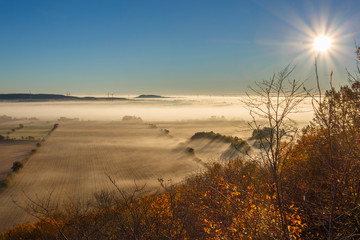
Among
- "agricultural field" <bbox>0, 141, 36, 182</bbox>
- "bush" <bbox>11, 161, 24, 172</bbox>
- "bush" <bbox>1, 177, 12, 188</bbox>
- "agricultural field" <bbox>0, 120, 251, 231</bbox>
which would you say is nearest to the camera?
"agricultural field" <bbox>0, 120, 251, 231</bbox>

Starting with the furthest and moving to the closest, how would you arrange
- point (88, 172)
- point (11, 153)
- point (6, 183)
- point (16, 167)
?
point (11, 153) → point (88, 172) → point (16, 167) → point (6, 183)

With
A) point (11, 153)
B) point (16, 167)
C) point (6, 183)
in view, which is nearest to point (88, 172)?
point (16, 167)

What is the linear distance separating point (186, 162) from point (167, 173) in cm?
1484

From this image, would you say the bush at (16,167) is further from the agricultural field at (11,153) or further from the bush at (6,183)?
the bush at (6,183)

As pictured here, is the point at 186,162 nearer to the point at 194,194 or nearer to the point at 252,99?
the point at 194,194

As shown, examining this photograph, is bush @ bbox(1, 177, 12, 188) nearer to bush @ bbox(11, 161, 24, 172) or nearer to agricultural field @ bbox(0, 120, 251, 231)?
agricultural field @ bbox(0, 120, 251, 231)

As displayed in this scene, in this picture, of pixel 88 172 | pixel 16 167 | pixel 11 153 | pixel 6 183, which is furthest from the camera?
pixel 11 153

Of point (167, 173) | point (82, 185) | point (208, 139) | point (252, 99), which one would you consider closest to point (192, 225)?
point (252, 99)

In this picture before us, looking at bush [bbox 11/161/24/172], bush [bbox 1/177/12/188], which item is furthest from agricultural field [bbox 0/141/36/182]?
bush [bbox 1/177/12/188]

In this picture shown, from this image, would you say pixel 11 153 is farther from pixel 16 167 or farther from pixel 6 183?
pixel 6 183

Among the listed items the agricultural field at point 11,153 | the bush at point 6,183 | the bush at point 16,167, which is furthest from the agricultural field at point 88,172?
the agricultural field at point 11,153

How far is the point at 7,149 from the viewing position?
336ft

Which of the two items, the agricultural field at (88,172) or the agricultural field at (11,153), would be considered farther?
the agricultural field at (11,153)

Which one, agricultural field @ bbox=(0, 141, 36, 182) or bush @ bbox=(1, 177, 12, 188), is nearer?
bush @ bbox=(1, 177, 12, 188)
